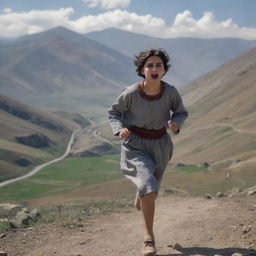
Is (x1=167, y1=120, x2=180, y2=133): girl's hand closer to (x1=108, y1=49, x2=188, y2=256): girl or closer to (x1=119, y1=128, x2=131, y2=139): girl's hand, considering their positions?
(x1=108, y1=49, x2=188, y2=256): girl

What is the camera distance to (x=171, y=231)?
31.9 ft

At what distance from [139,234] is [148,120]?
2.91 m

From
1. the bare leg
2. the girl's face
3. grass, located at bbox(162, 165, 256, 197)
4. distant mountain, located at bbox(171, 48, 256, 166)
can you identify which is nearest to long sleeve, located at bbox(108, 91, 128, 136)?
the girl's face

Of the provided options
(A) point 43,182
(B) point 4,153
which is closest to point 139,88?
(A) point 43,182

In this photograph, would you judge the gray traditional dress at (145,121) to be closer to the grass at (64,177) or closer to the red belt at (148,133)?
the red belt at (148,133)

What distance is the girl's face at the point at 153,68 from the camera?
7738mm

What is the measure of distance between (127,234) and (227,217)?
2626 mm

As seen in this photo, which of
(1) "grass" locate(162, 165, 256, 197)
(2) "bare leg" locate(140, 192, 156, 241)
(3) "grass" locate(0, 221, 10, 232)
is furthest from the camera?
(1) "grass" locate(162, 165, 256, 197)

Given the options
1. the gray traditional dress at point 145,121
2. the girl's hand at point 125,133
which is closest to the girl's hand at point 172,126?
the gray traditional dress at point 145,121

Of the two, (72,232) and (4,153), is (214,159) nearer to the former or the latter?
(4,153)

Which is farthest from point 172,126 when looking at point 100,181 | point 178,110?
point 100,181

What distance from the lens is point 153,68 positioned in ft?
25.4

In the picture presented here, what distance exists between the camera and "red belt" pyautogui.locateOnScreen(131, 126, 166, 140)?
792 centimetres

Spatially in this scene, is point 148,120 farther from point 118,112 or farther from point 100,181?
point 100,181
